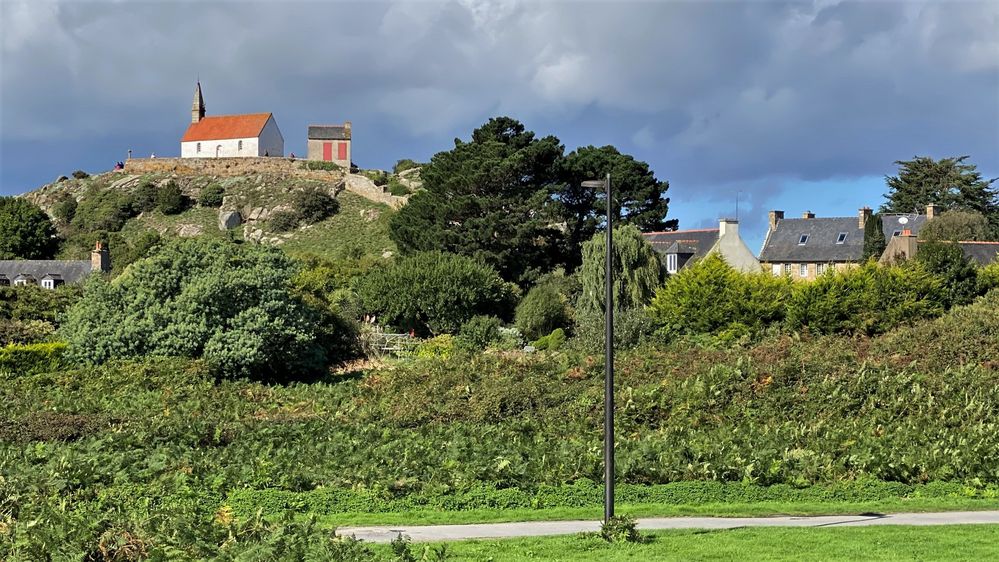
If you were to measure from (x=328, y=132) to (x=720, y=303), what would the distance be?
57.6m

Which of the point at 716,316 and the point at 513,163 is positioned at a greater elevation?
the point at 513,163

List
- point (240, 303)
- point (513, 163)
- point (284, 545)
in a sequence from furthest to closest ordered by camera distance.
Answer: point (513, 163), point (240, 303), point (284, 545)

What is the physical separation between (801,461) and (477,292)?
2633 cm

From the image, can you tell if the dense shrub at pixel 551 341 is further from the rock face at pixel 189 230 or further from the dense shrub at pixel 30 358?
the rock face at pixel 189 230

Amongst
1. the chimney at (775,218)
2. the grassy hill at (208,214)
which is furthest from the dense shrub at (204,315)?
the chimney at (775,218)

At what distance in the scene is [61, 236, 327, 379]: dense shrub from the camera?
3525 cm

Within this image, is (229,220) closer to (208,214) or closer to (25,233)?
(208,214)

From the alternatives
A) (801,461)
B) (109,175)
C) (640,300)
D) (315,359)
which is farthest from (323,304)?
(109,175)

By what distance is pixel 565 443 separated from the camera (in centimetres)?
2259

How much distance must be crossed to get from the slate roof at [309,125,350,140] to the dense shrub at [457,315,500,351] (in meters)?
49.8

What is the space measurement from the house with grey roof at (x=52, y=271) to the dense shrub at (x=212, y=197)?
2111 centimetres

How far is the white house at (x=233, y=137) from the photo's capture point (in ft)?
306

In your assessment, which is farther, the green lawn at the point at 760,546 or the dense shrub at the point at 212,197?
the dense shrub at the point at 212,197

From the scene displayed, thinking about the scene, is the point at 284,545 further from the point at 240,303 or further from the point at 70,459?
the point at 240,303
